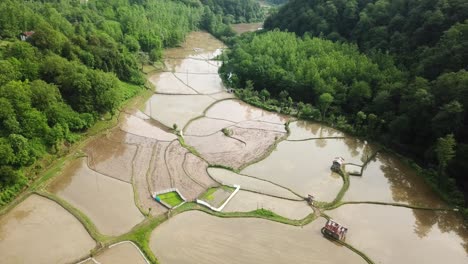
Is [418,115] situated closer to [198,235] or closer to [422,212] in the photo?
[422,212]

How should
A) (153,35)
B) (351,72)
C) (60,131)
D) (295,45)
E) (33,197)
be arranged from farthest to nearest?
(153,35) → (295,45) → (351,72) → (60,131) → (33,197)

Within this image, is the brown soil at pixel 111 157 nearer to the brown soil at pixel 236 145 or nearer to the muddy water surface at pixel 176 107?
the brown soil at pixel 236 145

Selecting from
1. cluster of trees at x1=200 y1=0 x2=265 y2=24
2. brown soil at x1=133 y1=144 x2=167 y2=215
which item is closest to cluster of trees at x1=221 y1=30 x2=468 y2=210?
brown soil at x1=133 y1=144 x2=167 y2=215

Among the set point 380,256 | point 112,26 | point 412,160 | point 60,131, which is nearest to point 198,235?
point 380,256

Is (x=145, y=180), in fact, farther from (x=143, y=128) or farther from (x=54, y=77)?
(x=54, y=77)

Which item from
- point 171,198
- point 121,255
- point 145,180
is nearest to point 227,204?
point 171,198

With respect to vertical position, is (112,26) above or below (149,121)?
above

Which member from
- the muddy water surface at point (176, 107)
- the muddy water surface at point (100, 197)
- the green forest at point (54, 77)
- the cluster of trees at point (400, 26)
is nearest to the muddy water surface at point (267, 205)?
the muddy water surface at point (100, 197)
